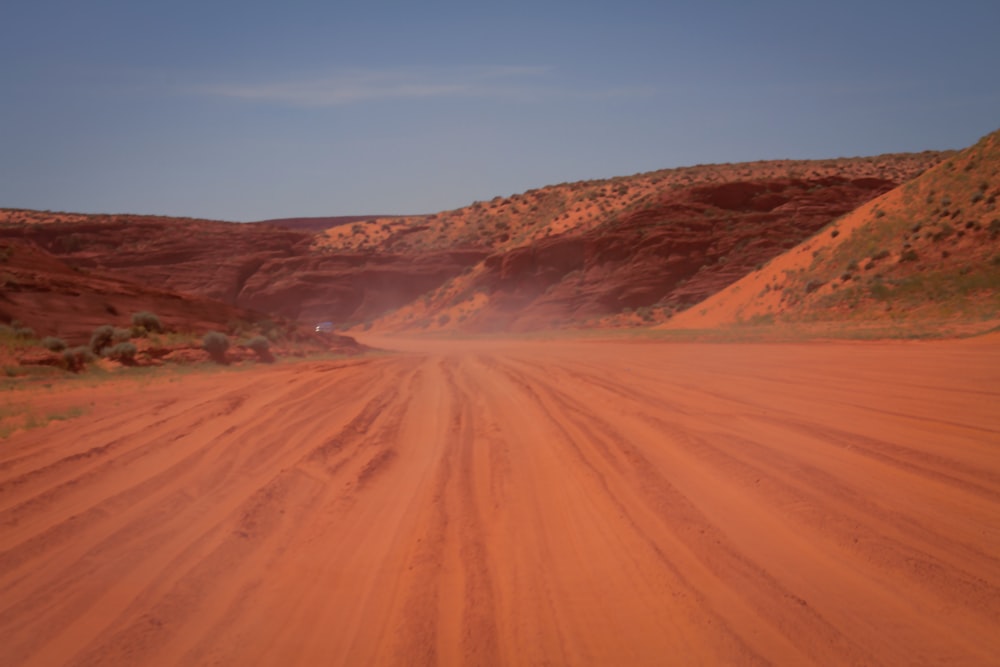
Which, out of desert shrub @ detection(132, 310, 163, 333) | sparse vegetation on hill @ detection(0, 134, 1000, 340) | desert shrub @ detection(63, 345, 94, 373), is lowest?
desert shrub @ detection(63, 345, 94, 373)

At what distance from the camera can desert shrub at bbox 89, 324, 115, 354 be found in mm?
18391

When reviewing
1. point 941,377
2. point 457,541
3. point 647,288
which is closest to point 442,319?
point 647,288

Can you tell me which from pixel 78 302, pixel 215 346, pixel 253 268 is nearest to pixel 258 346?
pixel 215 346

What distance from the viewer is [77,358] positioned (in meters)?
16.9

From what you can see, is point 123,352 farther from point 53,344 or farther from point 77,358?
point 53,344

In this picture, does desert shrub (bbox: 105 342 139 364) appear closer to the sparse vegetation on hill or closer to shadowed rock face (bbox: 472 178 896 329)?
the sparse vegetation on hill

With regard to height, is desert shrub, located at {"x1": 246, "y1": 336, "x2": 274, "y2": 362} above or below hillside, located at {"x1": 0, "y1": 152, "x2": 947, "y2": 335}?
below

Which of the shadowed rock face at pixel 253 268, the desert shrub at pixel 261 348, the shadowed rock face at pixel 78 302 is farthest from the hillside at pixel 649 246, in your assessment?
the desert shrub at pixel 261 348

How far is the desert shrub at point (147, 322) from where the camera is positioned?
69.9 feet

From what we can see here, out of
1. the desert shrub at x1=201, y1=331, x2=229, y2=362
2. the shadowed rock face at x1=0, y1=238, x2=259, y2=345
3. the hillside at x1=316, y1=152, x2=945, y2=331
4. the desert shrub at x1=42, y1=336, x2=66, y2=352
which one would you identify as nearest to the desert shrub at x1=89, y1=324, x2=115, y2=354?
the desert shrub at x1=42, y1=336, x2=66, y2=352

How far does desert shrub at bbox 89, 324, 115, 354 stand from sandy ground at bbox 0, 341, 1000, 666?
34.1ft

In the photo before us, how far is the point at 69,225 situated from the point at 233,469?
71660 mm

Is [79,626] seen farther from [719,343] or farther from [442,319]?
[442,319]

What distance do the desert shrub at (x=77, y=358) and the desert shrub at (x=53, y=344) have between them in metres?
0.61
